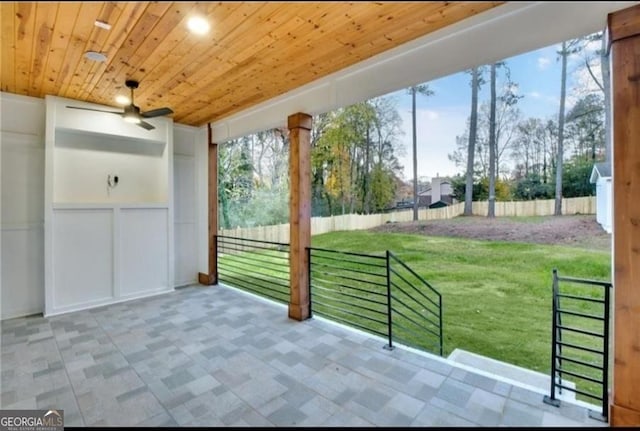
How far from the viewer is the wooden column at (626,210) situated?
1721mm

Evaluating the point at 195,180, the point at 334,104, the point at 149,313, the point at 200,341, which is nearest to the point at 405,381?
the point at 200,341

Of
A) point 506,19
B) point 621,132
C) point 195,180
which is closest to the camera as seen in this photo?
point 621,132

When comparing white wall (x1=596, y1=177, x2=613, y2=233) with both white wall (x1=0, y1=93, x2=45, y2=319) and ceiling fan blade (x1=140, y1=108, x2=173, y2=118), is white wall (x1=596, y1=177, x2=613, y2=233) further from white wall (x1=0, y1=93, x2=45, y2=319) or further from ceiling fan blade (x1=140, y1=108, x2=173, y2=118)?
white wall (x1=0, y1=93, x2=45, y2=319)

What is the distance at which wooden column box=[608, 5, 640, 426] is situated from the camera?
172 centimetres

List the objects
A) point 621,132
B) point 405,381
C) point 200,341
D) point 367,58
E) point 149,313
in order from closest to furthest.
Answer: point 621,132, point 405,381, point 367,58, point 200,341, point 149,313

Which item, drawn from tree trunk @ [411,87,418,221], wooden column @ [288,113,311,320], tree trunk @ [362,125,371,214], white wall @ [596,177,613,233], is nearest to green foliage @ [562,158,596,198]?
white wall @ [596,177,613,233]

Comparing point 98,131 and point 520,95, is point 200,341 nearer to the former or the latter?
point 98,131

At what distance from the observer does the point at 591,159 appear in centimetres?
415

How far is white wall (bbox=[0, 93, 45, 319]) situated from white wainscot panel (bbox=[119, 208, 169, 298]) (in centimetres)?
88

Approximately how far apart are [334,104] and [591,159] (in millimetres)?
3613

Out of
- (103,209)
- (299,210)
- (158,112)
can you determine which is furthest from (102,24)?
(103,209)

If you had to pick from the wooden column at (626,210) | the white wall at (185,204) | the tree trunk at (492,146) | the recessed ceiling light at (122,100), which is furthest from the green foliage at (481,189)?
the recessed ceiling light at (122,100)

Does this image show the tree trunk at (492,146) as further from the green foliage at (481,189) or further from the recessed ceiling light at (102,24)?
the recessed ceiling light at (102,24)

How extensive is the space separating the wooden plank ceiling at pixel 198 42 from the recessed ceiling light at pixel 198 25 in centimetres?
4
